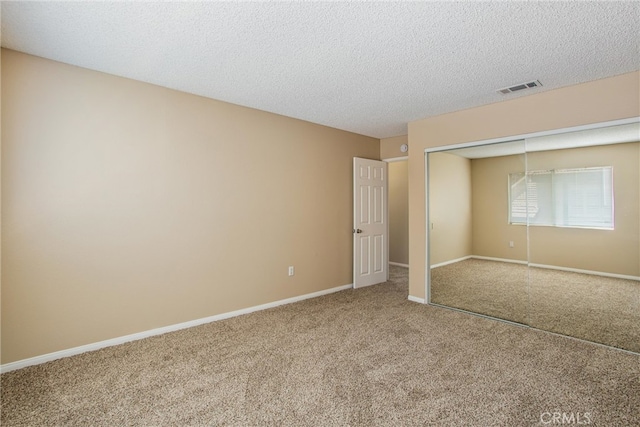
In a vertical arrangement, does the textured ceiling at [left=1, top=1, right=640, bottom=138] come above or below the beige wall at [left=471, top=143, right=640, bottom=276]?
above

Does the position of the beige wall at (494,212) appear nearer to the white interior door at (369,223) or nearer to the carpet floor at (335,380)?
the carpet floor at (335,380)

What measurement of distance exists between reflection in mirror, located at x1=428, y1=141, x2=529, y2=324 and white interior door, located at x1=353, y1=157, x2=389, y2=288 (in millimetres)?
1123

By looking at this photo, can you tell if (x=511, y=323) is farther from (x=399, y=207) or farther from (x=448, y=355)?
(x=399, y=207)

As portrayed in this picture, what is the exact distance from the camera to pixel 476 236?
4.18 meters

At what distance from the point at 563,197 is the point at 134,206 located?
4478mm

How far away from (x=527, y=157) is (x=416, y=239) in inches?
64.2

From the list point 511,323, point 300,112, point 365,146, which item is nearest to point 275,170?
point 300,112

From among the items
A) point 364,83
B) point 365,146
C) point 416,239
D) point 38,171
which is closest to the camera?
point 38,171

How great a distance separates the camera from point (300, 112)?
4020 millimetres

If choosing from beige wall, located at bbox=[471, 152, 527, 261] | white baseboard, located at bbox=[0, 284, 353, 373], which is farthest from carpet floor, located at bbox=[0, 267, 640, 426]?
beige wall, located at bbox=[471, 152, 527, 261]

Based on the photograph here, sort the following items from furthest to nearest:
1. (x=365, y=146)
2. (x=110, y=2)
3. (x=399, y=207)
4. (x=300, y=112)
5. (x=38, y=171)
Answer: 1. (x=399, y=207)
2. (x=365, y=146)
3. (x=300, y=112)
4. (x=38, y=171)
5. (x=110, y=2)

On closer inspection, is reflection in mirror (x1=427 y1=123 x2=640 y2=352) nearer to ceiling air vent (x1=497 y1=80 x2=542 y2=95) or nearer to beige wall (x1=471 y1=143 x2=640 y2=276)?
beige wall (x1=471 y1=143 x2=640 y2=276)

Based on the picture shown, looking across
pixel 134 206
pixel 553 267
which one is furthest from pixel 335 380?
pixel 553 267

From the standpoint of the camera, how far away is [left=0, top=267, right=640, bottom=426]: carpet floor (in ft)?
6.34
